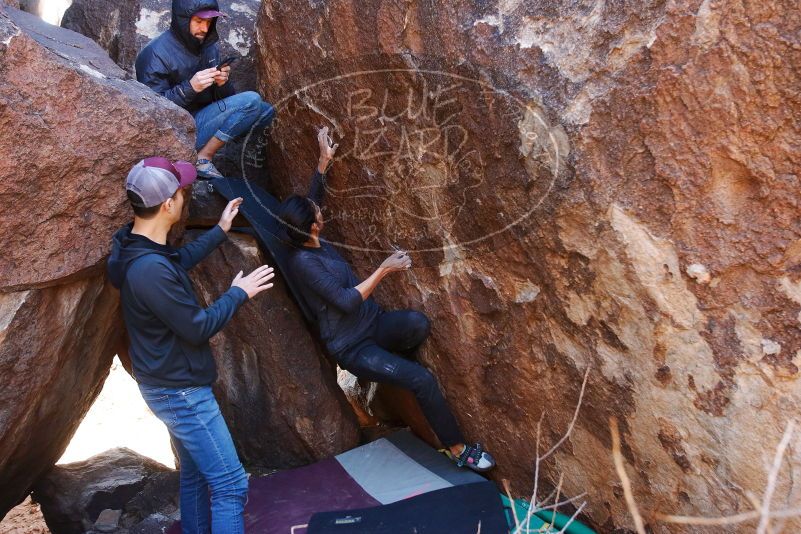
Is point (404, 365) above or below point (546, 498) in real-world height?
above

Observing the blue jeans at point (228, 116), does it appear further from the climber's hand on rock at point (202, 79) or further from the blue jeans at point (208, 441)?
the blue jeans at point (208, 441)

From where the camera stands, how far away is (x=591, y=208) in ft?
9.06

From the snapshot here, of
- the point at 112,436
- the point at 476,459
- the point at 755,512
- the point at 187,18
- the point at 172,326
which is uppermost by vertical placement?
the point at 187,18

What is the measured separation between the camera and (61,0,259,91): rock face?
14.3 feet

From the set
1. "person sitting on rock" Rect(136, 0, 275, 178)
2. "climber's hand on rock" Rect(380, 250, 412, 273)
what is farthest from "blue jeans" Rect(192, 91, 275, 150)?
"climber's hand on rock" Rect(380, 250, 412, 273)

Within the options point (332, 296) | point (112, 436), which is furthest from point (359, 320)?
point (112, 436)

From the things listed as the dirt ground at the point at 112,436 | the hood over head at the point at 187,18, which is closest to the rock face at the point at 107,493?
the dirt ground at the point at 112,436

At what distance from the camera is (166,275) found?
8.27ft

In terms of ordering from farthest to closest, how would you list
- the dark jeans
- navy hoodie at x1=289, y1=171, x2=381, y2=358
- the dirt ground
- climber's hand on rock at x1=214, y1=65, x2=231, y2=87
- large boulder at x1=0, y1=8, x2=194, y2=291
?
the dirt ground
climber's hand on rock at x1=214, y1=65, x2=231, y2=87
the dark jeans
navy hoodie at x1=289, y1=171, x2=381, y2=358
large boulder at x1=0, y1=8, x2=194, y2=291

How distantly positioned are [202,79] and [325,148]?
0.64m

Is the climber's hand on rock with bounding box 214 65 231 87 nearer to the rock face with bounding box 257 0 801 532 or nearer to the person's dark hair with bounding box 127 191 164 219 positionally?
the rock face with bounding box 257 0 801 532

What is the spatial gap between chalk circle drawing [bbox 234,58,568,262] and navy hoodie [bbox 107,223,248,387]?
3.30ft

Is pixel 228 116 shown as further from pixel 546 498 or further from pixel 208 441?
pixel 546 498

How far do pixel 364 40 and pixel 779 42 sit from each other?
5.32ft
